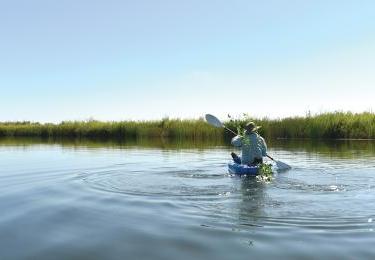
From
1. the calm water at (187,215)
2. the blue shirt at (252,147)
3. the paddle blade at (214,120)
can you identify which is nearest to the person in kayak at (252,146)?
the blue shirt at (252,147)

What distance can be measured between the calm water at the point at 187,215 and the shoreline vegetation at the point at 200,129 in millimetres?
12836

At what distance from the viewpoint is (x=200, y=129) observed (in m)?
35.5

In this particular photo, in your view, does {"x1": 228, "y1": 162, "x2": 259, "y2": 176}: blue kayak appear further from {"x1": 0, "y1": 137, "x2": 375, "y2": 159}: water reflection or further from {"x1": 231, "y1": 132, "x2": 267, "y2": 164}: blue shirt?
{"x1": 0, "y1": 137, "x2": 375, "y2": 159}: water reflection

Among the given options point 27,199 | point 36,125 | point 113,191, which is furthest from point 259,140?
point 36,125

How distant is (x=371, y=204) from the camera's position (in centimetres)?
819

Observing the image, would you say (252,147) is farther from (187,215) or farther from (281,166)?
(187,215)

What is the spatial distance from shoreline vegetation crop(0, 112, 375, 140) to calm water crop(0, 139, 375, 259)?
42.1 feet

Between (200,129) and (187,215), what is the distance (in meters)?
28.0

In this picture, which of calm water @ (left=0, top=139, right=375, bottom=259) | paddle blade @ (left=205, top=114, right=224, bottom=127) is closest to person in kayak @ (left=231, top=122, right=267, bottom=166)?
calm water @ (left=0, top=139, right=375, bottom=259)

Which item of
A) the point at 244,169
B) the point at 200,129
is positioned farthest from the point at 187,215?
the point at 200,129

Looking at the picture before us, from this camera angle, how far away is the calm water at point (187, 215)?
221 inches

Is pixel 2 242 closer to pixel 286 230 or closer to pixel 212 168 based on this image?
pixel 286 230

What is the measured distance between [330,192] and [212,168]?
580cm

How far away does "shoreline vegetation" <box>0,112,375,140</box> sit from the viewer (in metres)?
31.0
